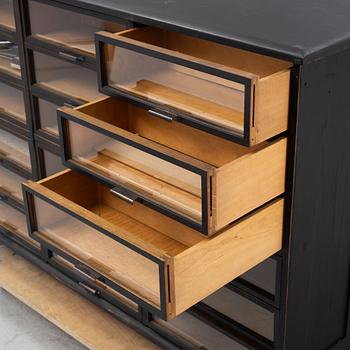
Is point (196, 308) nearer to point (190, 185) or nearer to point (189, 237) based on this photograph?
point (189, 237)

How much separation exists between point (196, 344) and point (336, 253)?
40 cm

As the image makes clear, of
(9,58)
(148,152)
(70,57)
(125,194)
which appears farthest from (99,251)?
(9,58)

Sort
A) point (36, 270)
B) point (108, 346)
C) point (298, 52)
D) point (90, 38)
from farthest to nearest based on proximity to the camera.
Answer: point (36, 270) → point (108, 346) → point (90, 38) → point (298, 52)

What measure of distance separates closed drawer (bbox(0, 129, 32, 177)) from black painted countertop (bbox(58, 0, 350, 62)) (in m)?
0.62

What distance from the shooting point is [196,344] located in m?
1.86

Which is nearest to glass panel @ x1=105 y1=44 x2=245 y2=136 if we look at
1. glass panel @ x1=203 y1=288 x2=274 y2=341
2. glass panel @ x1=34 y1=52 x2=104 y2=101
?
glass panel @ x1=34 y1=52 x2=104 y2=101

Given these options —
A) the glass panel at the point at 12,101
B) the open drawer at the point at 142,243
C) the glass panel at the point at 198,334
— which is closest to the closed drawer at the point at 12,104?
the glass panel at the point at 12,101

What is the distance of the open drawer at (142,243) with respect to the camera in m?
1.43

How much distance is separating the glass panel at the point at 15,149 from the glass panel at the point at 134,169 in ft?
1.79

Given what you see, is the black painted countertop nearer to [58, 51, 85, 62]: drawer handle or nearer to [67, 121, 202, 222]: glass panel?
[58, 51, 85, 62]: drawer handle

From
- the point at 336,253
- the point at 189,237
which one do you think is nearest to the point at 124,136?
the point at 189,237

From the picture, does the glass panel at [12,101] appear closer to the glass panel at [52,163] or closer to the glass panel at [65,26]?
the glass panel at [52,163]

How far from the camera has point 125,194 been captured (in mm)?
1575

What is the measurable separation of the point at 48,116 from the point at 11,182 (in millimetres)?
387
